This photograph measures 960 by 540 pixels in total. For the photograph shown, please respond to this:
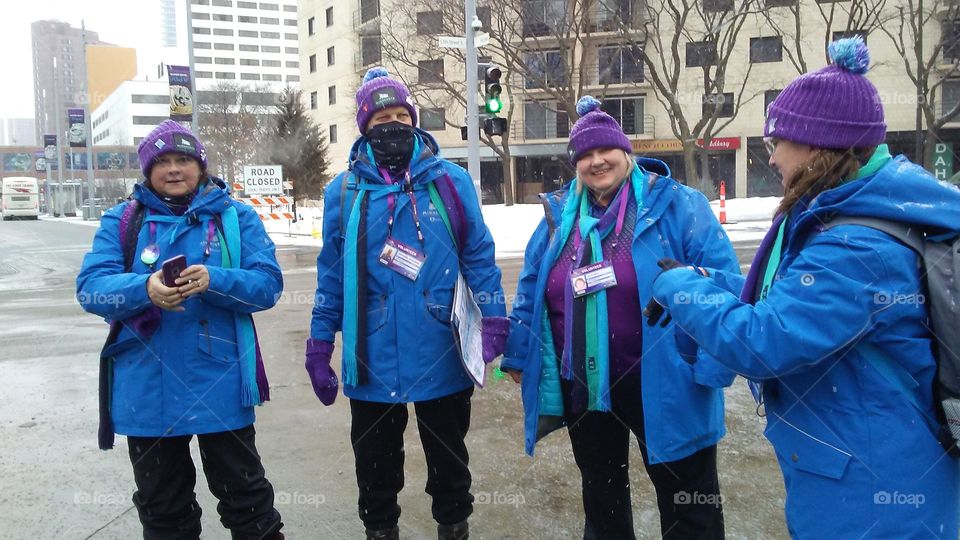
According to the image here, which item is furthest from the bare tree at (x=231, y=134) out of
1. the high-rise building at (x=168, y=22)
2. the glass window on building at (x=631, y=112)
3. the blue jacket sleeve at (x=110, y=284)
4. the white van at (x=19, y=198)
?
the high-rise building at (x=168, y=22)

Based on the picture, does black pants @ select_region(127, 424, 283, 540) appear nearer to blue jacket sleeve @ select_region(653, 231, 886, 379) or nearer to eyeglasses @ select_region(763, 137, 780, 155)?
blue jacket sleeve @ select_region(653, 231, 886, 379)

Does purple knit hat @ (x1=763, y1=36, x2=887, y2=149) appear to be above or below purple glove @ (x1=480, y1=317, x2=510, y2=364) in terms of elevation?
above

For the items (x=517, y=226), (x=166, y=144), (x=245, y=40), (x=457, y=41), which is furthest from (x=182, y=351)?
(x=245, y=40)

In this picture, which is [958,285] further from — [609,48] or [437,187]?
[609,48]

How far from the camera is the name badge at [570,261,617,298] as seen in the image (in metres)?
2.67

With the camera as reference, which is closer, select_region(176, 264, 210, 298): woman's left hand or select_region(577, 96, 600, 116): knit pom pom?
select_region(176, 264, 210, 298): woman's left hand

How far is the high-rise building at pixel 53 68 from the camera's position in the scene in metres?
104

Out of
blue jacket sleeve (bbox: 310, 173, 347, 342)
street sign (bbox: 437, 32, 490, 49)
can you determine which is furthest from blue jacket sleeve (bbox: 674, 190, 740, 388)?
street sign (bbox: 437, 32, 490, 49)

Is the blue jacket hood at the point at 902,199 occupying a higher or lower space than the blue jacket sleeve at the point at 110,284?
higher

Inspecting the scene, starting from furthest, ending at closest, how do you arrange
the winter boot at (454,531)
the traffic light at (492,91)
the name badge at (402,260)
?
the traffic light at (492,91), the winter boot at (454,531), the name badge at (402,260)

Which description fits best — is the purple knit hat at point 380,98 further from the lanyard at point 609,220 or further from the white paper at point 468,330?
the lanyard at point 609,220

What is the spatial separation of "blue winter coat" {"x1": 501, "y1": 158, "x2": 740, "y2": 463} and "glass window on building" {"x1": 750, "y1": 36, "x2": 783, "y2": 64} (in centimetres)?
3979

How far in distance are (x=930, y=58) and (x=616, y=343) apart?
35.7 metres

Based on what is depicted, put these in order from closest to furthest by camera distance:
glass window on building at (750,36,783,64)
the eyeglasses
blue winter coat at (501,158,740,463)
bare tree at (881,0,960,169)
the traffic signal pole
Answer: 1. the eyeglasses
2. blue winter coat at (501,158,740,463)
3. the traffic signal pole
4. bare tree at (881,0,960,169)
5. glass window on building at (750,36,783,64)
